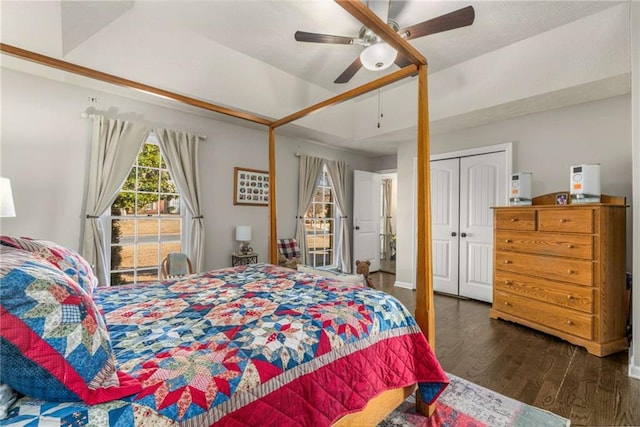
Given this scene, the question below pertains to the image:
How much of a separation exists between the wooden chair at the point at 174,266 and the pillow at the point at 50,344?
2459 millimetres

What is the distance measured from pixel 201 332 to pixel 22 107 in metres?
3.00

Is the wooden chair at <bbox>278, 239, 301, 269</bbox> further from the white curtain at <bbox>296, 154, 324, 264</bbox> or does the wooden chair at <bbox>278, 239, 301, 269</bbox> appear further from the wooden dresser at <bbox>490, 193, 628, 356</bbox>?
the wooden dresser at <bbox>490, 193, 628, 356</bbox>

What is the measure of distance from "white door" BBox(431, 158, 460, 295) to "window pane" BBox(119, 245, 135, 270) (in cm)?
399

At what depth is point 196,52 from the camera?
320 cm

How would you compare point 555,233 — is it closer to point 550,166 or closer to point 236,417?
point 550,166

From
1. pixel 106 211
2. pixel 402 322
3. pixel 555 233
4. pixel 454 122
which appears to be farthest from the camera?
pixel 454 122

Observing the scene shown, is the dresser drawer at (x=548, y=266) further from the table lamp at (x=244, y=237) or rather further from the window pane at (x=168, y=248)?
the window pane at (x=168, y=248)

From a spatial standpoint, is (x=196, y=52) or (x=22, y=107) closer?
(x=22, y=107)

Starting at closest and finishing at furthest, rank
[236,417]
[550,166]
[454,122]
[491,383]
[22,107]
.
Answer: [236,417]
[491,383]
[22,107]
[550,166]
[454,122]

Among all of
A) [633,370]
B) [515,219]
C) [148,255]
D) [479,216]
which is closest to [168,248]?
[148,255]

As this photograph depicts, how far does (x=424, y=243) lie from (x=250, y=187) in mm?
3068

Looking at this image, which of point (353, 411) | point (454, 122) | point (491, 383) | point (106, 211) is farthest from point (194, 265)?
point (454, 122)

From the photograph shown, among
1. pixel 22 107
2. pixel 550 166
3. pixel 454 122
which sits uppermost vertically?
pixel 454 122

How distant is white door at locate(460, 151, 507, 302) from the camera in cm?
404
